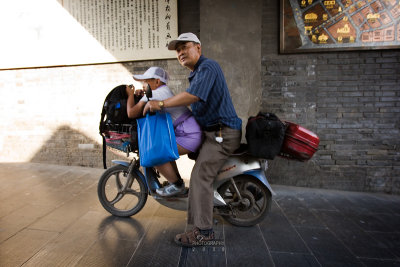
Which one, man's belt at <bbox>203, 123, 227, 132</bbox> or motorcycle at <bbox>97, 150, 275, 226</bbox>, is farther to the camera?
motorcycle at <bbox>97, 150, 275, 226</bbox>

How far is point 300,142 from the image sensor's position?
235 centimetres

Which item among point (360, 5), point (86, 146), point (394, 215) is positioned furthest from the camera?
point (86, 146)

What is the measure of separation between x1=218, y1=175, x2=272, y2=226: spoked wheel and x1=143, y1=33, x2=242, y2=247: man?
35 centimetres

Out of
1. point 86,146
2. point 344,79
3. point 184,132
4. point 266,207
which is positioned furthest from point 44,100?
point 344,79

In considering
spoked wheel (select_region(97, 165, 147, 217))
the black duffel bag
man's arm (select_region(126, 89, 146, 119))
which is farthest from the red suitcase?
spoked wheel (select_region(97, 165, 147, 217))

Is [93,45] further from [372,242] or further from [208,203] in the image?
[372,242]

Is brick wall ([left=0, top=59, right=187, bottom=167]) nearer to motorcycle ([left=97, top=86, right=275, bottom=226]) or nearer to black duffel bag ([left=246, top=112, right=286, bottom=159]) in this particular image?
motorcycle ([left=97, top=86, right=275, bottom=226])

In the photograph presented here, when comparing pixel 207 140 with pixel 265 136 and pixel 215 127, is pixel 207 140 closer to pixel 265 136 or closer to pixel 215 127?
pixel 215 127

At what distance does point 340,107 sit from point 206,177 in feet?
9.47

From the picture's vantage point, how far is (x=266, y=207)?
2.70 metres

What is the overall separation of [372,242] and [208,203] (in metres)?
1.78

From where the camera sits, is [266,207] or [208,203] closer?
[208,203]

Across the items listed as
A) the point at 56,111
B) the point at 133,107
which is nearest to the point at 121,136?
the point at 133,107

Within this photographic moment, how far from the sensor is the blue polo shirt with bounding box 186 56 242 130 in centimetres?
217
